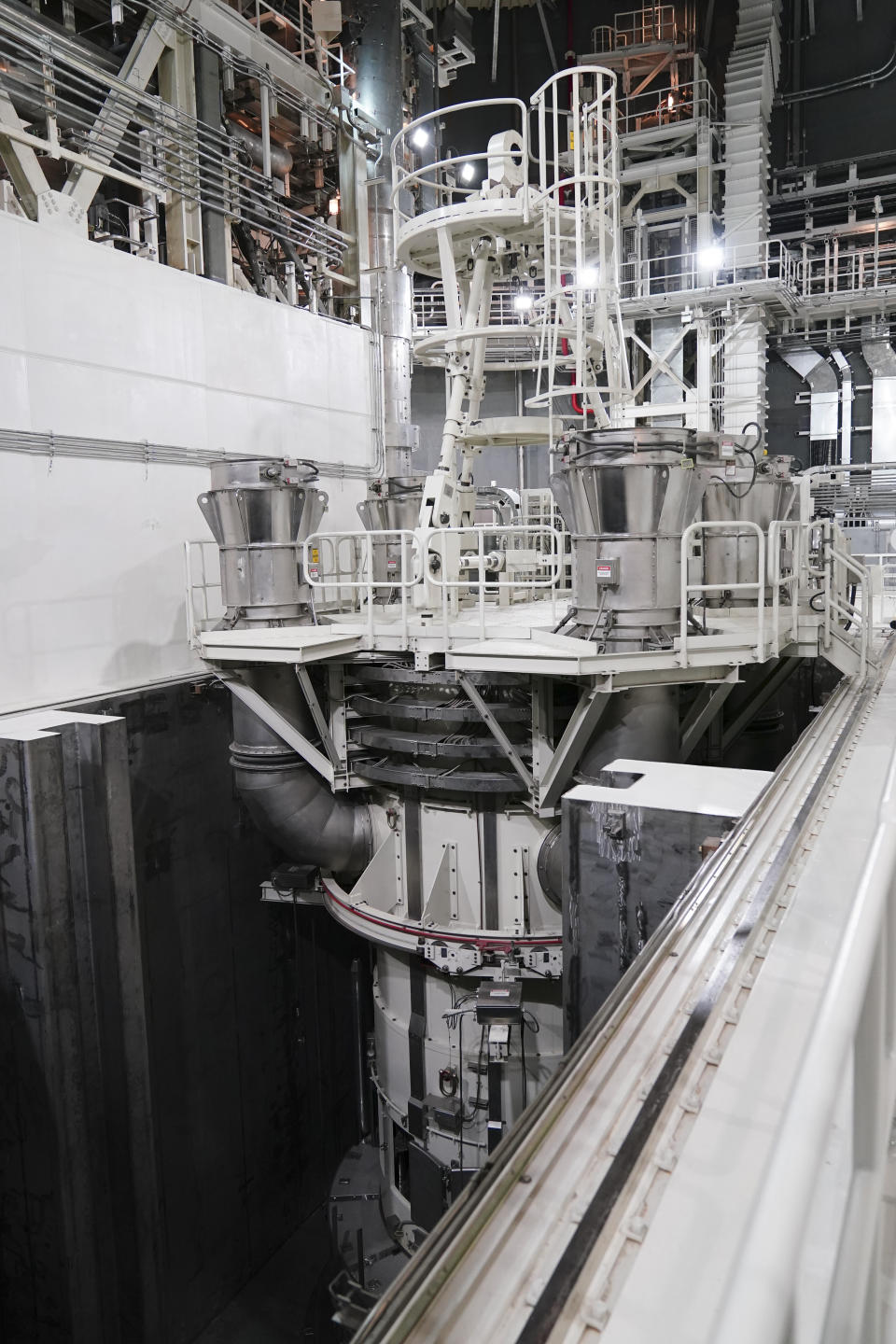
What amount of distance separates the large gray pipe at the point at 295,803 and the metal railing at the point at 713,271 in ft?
43.0

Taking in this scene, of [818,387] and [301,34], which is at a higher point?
[301,34]

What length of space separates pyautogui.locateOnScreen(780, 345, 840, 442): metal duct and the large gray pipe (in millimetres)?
15359

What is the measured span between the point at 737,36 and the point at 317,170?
10.8 metres

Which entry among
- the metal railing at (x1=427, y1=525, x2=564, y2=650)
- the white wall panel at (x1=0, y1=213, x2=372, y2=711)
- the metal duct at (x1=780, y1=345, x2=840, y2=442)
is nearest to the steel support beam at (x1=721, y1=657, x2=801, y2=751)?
the metal railing at (x1=427, y1=525, x2=564, y2=650)

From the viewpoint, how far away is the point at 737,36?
18.2 metres

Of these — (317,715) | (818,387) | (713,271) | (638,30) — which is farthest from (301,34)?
(818,387)

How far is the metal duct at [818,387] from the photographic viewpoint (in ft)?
63.2

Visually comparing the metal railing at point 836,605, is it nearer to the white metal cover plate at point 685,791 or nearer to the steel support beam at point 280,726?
the white metal cover plate at point 685,791

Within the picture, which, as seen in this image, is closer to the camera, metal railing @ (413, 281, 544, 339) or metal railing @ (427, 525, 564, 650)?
metal railing @ (427, 525, 564, 650)

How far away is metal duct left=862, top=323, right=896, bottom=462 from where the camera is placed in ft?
60.5

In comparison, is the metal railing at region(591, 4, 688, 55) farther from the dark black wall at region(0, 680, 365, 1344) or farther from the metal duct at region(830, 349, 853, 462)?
the dark black wall at region(0, 680, 365, 1344)

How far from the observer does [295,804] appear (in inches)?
318

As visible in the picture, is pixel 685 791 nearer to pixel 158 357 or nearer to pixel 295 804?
pixel 295 804

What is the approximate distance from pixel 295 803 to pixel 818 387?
1625 centimetres
